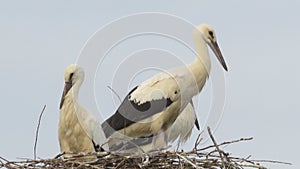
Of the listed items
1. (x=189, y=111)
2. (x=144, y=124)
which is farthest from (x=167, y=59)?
(x=189, y=111)

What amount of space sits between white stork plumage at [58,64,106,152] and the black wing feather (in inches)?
7.0

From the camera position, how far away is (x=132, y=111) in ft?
25.0

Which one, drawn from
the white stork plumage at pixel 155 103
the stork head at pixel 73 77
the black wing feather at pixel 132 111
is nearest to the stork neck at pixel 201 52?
the white stork plumage at pixel 155 103

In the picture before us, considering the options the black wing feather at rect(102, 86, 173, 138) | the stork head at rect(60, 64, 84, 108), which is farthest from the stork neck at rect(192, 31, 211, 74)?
the stork head at rect(60, 64, 84, 108)

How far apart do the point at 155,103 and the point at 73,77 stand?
829mm

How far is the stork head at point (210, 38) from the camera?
311 inches

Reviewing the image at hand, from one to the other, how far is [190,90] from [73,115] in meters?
1.09

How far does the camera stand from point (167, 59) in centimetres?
745

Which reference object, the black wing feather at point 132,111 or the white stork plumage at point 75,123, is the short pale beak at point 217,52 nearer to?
the black wing feather at point 132,111

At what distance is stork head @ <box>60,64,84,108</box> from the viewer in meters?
7.81

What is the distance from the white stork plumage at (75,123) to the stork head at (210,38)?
1.20 m

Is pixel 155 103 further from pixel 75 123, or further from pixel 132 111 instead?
pixel 75 123

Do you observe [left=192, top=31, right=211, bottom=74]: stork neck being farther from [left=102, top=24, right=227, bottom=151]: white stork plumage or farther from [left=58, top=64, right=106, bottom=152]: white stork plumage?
[left=58, top=64, right=106, bottom=152]: white stork plumage

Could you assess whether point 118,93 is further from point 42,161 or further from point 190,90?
point 42,161
